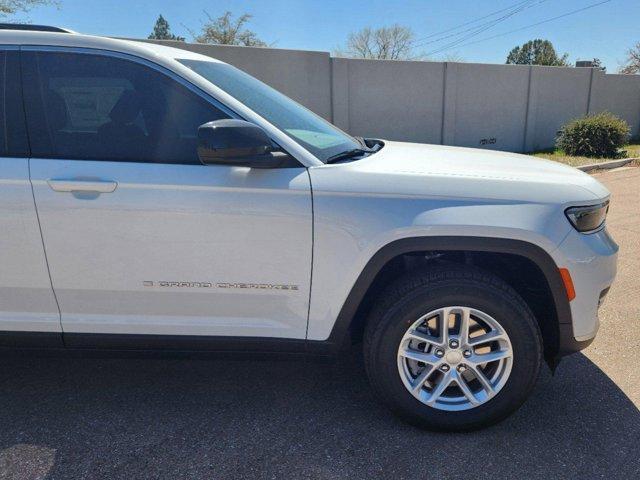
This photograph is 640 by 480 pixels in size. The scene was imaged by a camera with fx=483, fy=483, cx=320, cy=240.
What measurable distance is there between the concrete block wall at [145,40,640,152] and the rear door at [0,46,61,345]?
8.09 meters

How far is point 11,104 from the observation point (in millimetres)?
2318

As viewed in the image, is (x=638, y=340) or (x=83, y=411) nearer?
(x=83, y=411)

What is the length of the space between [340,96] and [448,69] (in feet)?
11.4

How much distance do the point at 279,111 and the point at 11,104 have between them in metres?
1.33

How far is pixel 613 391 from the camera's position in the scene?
2811mm

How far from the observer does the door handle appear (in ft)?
7.25

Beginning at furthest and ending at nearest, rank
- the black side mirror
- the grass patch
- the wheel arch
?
the grass patch → the wheel arch → the black side mirror

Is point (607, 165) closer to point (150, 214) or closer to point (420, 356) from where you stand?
point (420, 356)

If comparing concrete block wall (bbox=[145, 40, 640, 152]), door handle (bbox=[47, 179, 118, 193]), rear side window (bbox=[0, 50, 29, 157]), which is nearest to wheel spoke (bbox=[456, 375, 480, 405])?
door handle (bbox=[47, 179, 118, 193])

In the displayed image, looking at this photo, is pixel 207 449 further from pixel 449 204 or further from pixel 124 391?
pixel 449 204

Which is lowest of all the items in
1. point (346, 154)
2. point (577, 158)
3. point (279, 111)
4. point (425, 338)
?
point (577, 158)

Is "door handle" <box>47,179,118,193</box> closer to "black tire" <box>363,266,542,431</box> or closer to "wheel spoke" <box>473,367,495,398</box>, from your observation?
"black tire" <box>363,266,542,431</box>

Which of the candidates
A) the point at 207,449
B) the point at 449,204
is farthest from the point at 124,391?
the point at 449,204

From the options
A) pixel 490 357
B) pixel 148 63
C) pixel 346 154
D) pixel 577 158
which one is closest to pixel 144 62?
pixel 148 63
